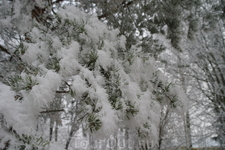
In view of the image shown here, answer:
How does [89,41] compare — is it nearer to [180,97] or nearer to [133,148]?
[180,97]

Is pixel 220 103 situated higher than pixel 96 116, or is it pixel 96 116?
pixel 220 103

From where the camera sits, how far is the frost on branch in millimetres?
1167

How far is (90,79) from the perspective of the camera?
1421 mm

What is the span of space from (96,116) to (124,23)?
6.07 ft

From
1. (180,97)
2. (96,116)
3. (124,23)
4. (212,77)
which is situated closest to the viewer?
(96,116)

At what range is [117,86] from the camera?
157 cm

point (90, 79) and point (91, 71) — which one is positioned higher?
point (91, 71)

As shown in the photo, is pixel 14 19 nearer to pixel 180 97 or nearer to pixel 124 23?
pixel 124 23

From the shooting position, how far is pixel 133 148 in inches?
207

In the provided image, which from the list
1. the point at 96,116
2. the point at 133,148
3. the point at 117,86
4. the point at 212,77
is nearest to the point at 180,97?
the point at 117,86

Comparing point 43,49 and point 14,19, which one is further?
point 14,19

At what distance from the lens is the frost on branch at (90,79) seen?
117cm

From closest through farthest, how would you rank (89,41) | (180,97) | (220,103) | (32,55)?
(32,55) → (89,41) → (180,97) → (220,103)

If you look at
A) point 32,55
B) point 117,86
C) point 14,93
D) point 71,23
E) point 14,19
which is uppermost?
point 14,19
